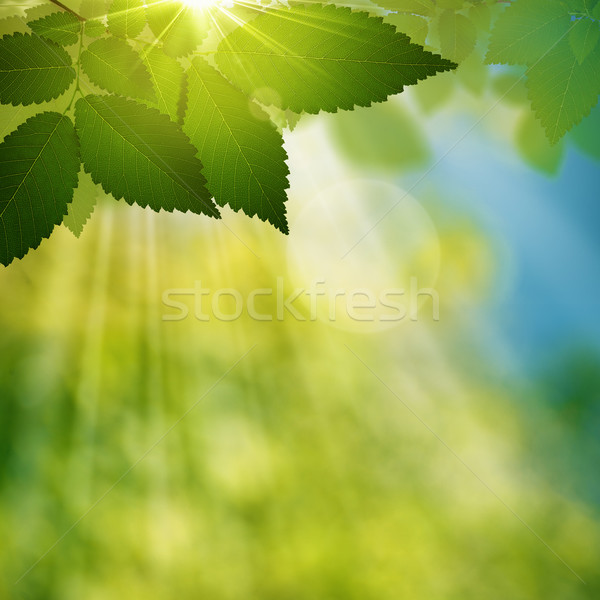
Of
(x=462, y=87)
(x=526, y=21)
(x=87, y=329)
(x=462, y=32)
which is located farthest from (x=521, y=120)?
(x=87, y=329)

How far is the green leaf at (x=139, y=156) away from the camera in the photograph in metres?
0.33

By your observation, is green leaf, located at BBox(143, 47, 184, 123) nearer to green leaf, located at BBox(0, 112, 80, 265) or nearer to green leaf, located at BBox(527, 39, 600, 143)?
green leaf, located at BBox(0, 112, 80, 265)

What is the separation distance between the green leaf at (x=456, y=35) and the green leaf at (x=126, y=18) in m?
0.83

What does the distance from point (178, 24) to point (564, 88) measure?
0.64 meters

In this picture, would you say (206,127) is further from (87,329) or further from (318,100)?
(87,329)

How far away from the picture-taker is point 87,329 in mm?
8430

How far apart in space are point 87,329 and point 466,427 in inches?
277

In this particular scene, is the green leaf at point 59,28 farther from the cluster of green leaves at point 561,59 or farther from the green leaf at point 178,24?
the cluster of green leaves at point 561,59

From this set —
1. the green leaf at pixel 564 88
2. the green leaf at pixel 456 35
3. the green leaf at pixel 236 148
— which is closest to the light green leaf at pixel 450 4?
the green leaf at pixel 456 35

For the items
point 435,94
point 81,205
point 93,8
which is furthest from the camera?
point 435,94

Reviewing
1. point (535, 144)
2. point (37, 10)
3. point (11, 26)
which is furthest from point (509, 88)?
point (11, 26)

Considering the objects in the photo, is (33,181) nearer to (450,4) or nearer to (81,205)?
(81,205)

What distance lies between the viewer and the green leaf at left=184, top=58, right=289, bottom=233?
34cm

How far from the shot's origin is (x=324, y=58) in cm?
32
